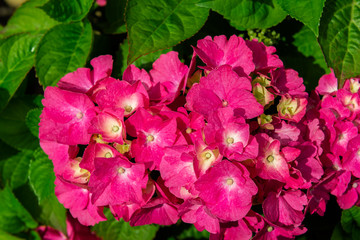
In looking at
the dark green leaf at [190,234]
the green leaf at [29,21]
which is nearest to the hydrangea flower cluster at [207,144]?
the green leaf at [29,21]

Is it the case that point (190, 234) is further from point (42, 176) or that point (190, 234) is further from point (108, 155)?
point (108, 155)

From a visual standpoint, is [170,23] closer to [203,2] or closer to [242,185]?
[203,2]

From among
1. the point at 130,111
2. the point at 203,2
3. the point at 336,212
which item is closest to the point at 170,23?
the point at 203,2

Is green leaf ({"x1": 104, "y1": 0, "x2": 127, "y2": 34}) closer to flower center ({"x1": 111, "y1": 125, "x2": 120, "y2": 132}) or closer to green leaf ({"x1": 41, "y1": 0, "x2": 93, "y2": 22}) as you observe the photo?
green leaf ({"x1": 41, "y1": 0, "x2": 93, "y2": 22})

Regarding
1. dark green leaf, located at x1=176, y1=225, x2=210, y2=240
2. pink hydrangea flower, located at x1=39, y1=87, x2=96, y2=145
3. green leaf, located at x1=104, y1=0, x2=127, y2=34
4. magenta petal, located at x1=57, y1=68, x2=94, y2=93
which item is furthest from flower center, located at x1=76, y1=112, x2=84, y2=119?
dark green leaf, located at x1=176, y1=225, x2=210, y2=240

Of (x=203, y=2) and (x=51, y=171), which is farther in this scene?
(x=51, y=171)

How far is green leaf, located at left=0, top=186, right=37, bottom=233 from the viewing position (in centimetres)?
142

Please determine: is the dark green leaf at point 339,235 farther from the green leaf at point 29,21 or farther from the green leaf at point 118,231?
the green leaf at point 29,21

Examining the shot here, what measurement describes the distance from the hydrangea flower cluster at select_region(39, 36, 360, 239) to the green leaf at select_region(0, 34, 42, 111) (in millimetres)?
393

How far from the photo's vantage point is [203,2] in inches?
41.9

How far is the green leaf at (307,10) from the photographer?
96cm

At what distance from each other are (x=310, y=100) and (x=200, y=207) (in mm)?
430

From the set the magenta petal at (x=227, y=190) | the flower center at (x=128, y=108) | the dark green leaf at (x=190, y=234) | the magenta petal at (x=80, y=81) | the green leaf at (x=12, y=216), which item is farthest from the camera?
the dark green leaf at (x=190, y=234)

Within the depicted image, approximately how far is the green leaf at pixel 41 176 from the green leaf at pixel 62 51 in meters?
0.27
